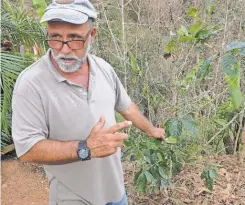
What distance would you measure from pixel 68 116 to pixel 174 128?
2.23ft

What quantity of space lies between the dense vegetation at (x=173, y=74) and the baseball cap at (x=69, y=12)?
1.87 feet

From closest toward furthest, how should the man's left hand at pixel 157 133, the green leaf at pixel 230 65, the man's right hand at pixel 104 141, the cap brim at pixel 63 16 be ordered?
1. the man's right hand at pixel 104 141
2. the cap brim at pixel 63 16
3. the green leaf at pixel 230 65
4. the man's left hand at pixel 157 133

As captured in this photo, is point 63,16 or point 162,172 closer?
point 63,16

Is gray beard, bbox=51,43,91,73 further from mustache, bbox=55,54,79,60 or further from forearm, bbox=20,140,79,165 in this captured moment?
forearm, bbox=20,140,79,165

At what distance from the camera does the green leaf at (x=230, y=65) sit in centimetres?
181

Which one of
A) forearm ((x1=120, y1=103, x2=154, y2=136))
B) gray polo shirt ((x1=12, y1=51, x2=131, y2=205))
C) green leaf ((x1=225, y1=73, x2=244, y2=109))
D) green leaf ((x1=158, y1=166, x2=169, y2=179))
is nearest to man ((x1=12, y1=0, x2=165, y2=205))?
gray polo shirt ((x1=12, y1=51, x2=131, y2=205))

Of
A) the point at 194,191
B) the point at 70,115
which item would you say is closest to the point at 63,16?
the point at 70,115

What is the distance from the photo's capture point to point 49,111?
1.64 metres

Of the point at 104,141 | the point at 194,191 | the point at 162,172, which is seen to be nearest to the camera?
the point at 104,141

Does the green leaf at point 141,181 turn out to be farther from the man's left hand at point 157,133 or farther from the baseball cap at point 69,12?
the baseball cap at point 69,12

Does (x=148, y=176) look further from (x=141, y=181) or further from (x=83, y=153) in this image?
(x=83, y=153)

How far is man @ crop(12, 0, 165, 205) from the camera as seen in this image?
4.95ft

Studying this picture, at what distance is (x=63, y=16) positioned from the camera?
1.67 metres

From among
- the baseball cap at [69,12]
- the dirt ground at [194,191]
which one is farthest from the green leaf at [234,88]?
the baseball cap at [69,12]
